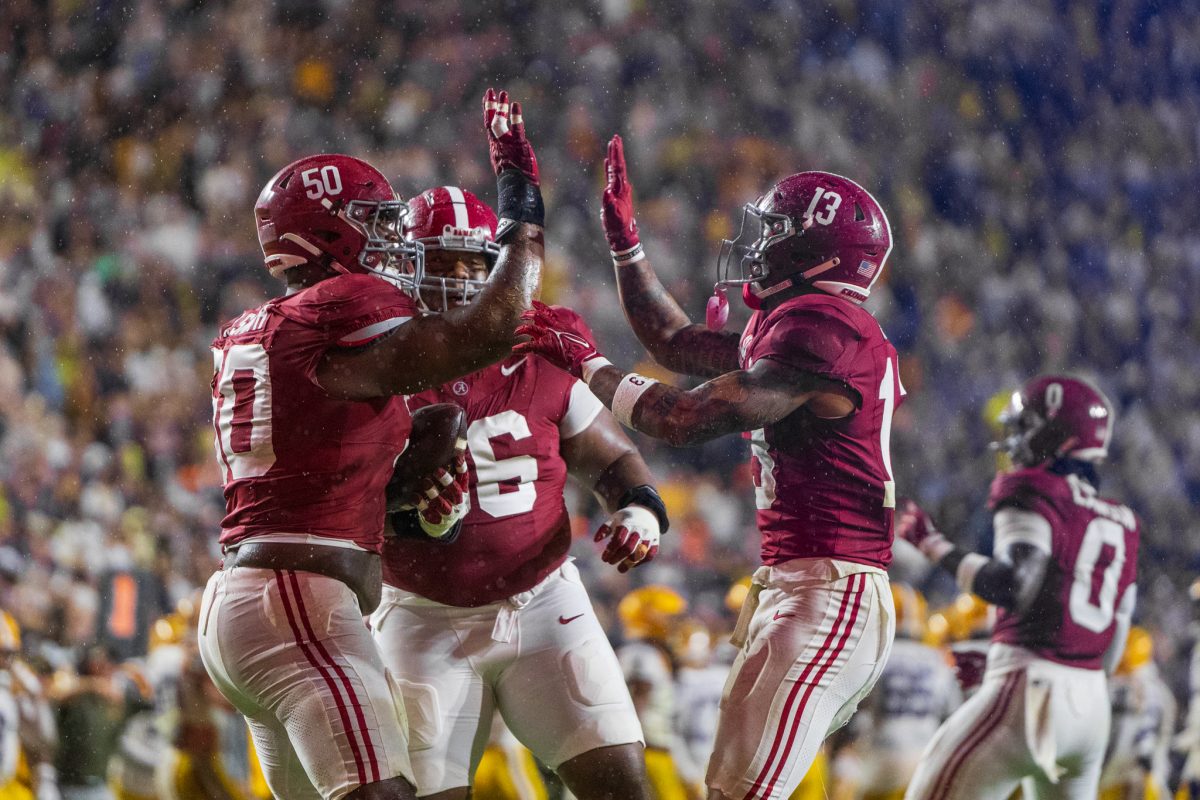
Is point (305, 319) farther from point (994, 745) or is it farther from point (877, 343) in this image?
point (994, 745)

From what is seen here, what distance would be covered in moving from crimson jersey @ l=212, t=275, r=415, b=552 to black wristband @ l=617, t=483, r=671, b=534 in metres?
0.81

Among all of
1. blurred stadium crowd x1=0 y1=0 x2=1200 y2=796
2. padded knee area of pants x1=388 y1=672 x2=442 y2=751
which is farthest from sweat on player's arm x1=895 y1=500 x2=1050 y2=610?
blurred stadium crowd x1=0 y1=0 x2=1200 y2=796

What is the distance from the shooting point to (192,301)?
8.66m

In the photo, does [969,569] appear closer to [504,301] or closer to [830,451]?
[830,451]

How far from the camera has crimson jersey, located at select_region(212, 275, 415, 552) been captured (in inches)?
111

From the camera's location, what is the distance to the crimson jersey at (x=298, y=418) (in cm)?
282

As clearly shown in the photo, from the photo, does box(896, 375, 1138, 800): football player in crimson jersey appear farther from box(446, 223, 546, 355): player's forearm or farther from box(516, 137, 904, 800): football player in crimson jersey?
box(446, 223, 546, 355): player's forearm

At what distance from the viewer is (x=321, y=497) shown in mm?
2842

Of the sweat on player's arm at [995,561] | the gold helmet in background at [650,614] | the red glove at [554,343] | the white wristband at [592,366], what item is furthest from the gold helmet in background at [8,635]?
the sweat on player's arm at [995,561]

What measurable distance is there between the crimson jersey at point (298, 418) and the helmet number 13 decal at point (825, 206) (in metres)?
1.08

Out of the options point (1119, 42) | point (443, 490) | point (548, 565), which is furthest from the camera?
point (1119, 42)

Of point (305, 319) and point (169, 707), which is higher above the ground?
point (305, 319)

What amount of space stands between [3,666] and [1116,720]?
15.1 ft

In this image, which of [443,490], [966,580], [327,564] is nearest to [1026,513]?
[966,580]
